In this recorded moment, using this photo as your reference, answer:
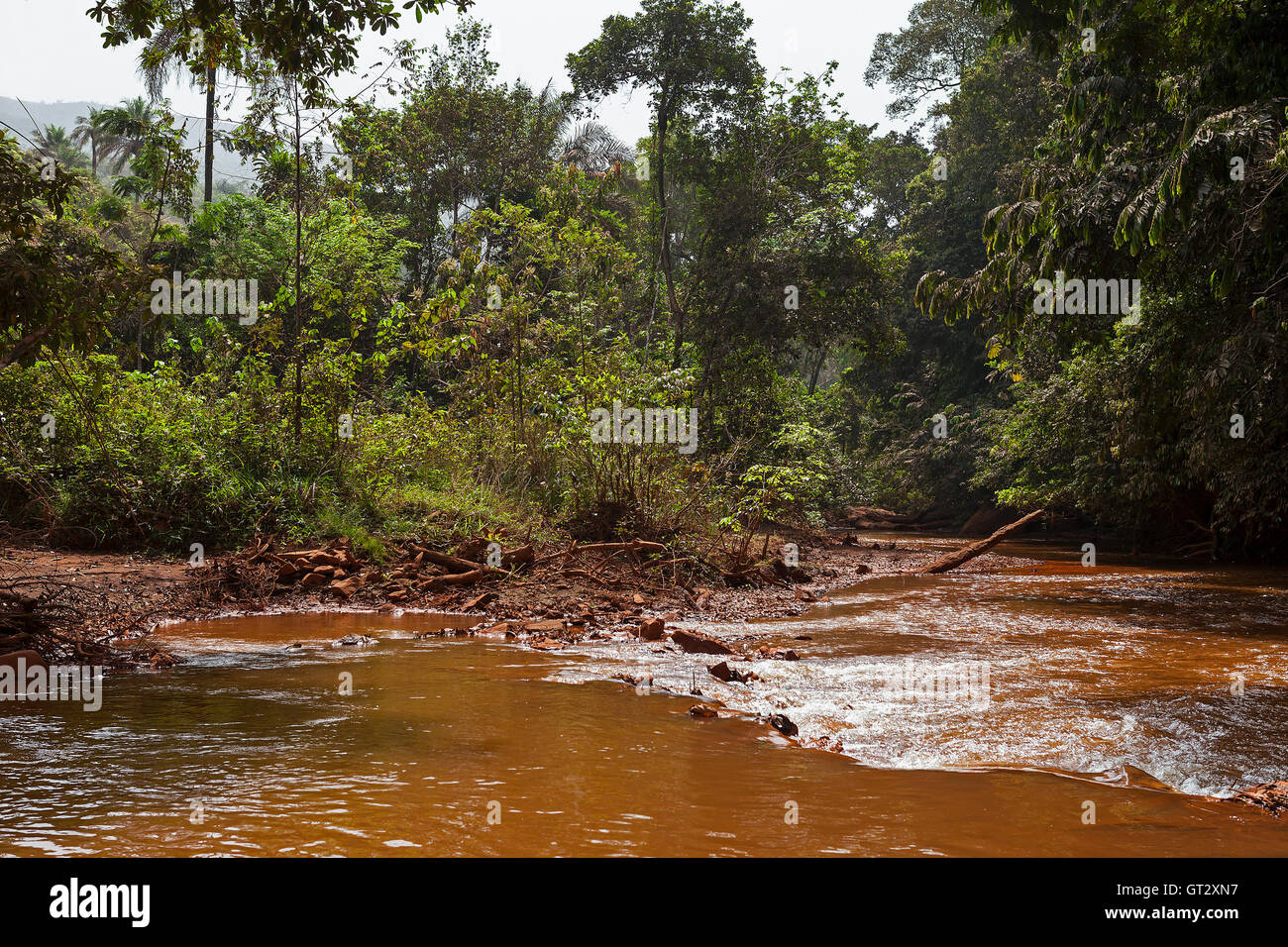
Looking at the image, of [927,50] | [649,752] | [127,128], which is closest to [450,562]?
[649,752]

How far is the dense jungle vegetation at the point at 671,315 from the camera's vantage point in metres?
8.23

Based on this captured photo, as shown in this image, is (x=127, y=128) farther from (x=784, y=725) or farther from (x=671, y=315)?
(x=784, y=725)

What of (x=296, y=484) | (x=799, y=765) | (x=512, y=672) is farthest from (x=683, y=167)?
(x=799, y=765)

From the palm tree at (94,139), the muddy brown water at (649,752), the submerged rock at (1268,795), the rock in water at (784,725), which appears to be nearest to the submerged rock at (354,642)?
the muddy brown water at (649,752)

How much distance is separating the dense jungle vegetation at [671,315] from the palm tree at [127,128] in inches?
11.7

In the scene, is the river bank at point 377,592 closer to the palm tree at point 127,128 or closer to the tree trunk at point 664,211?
the palm tree at point 127,128

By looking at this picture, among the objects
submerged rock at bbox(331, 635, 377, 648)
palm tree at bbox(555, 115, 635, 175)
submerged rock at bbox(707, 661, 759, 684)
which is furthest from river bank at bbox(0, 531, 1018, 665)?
palm tree at bbox(555, 115, 635, 175)

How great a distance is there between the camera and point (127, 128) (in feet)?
56.4

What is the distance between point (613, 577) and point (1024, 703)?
538 centimetres

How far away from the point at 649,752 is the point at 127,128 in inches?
726

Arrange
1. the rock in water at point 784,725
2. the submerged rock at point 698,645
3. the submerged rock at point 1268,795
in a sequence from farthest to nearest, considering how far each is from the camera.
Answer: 1. the submerged rock at point 698,645
2. the rock in water at point 784,725
3. the submerged rock at point 1268,795

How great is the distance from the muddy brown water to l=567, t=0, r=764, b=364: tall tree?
15.6 m

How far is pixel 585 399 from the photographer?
38.1 feet
